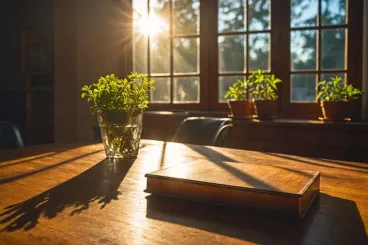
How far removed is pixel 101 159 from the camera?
1.37 metres

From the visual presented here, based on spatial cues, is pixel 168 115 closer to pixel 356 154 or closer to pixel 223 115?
pixel 223 115

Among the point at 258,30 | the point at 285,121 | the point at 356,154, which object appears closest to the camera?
the point at 356,154

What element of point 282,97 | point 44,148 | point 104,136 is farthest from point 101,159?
point 282,97

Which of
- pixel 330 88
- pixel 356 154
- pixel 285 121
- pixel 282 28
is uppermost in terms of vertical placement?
pixel 282 28

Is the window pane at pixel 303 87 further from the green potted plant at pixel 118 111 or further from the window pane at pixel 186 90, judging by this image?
the green potted plant at pixel 118 111

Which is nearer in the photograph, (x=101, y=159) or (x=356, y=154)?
(x=101, y=159)

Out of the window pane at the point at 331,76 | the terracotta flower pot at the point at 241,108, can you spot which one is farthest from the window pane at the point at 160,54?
the window pane at the point at 331,76

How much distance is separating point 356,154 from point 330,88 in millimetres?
596

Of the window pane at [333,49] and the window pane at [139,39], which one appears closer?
the window pane at [333,49]

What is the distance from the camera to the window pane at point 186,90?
3.34 metres

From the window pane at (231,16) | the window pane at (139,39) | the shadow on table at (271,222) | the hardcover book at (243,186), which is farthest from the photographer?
the window pane at (139,39)

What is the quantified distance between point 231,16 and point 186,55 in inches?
18.6

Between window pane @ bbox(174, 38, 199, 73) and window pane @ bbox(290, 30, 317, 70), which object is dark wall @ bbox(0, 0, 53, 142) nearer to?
window pane @ bbox(174, 38, 199, 73)

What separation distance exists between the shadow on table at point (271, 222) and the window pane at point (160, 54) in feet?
9.10
